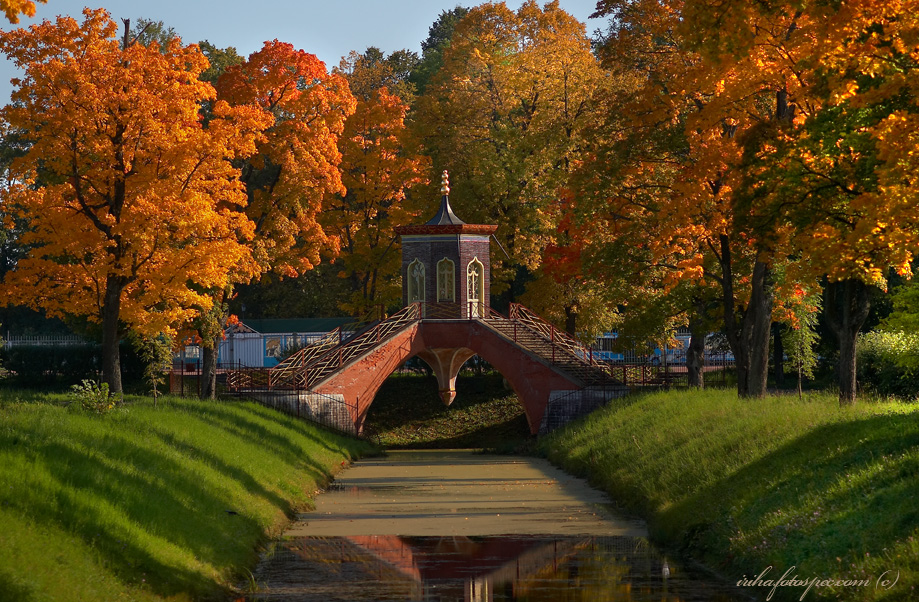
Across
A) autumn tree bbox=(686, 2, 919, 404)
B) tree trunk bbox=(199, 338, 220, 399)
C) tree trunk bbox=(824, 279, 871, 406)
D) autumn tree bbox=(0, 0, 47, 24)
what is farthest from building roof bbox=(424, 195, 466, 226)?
autumn tree bbox=(0, 0, 47, 24)

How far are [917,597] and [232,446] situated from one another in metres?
15.9

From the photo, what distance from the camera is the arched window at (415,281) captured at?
149ft

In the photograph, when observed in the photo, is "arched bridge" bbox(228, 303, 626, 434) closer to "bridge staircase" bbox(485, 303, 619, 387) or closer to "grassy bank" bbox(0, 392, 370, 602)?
"bridge staircase" bbox(485, 303, 619, 387)

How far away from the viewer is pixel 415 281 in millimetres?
45656

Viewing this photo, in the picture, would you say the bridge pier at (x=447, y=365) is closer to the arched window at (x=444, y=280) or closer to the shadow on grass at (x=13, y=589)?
the arched window at (x=444, y=280)

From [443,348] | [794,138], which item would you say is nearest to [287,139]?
[443,348]

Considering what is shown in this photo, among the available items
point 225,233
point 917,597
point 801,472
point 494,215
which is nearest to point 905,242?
point 801,472

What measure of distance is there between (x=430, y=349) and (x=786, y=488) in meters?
30.0

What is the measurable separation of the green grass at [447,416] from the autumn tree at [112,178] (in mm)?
16683

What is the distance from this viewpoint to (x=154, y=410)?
2436cm

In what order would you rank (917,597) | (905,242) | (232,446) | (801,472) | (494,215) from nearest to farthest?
(917,597) → (801,472) → (905,242) → (232,446) → (494,215)

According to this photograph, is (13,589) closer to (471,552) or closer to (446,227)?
(471,552)

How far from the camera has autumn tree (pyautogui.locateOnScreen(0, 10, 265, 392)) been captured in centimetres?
2953

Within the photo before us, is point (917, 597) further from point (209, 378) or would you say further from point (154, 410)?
point (209, 378)
